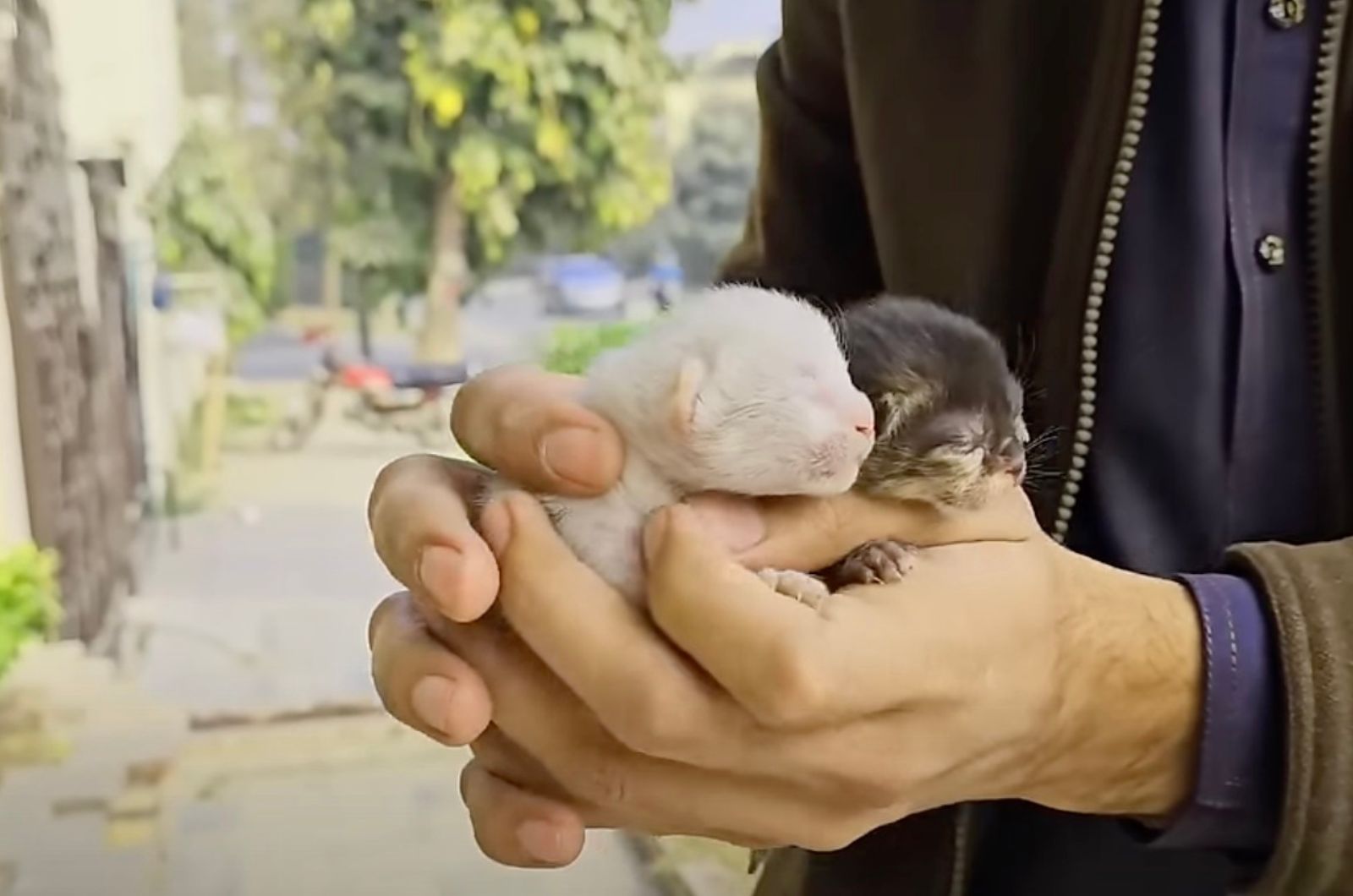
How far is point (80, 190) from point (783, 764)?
117 centimetres

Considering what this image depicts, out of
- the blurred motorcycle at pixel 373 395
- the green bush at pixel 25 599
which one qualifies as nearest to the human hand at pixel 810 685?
the green bush at pixel 25 599

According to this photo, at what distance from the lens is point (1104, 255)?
0.76 metres

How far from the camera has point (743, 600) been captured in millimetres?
551

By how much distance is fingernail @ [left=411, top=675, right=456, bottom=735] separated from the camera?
0.62 metres

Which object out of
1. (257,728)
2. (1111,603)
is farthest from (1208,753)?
Result: (257,728)

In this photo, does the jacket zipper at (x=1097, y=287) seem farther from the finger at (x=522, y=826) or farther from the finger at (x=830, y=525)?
the finger at (x=522, y=826)

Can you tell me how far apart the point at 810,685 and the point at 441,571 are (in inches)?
6.4

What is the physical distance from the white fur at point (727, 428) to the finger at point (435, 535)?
0.04 m

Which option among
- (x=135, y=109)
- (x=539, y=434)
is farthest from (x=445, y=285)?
(x=539, y=434)

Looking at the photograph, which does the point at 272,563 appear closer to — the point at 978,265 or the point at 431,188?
the point at 431,188

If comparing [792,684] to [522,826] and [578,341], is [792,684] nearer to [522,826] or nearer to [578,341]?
[522,826]

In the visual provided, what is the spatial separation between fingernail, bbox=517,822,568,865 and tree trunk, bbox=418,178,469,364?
3.46 ft

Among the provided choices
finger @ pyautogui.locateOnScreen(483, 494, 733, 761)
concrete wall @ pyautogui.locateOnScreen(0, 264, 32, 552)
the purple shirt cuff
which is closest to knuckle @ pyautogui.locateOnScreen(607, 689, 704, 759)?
finger @ pyautogui.locateOnScreen(483, 494, 733, 761)

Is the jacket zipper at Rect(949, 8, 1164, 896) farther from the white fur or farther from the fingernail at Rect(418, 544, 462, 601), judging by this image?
the fingernail at Rect(418, 544, 462, 601)
